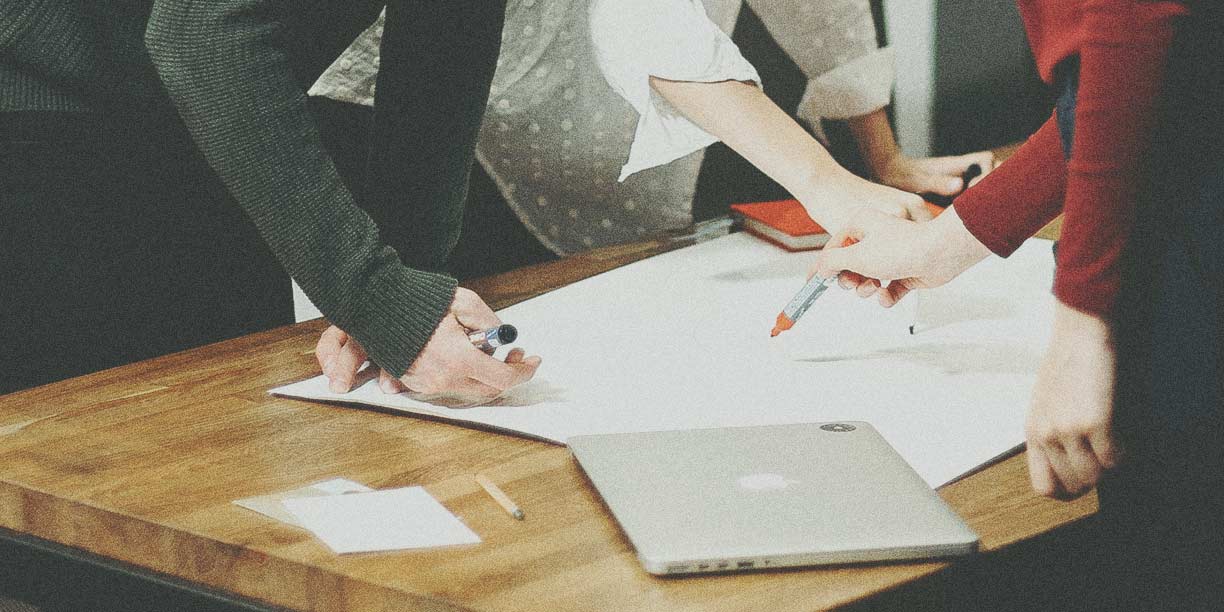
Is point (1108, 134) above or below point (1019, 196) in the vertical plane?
above

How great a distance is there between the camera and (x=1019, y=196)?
36.8 inches

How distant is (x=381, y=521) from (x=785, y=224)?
92 cm

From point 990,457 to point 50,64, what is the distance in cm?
88

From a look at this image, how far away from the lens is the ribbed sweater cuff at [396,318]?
35.2 inches

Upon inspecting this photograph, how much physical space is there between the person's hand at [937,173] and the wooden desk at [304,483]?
1057mm

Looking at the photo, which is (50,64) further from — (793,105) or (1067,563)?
(793,105)

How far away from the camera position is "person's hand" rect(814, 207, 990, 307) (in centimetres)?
101

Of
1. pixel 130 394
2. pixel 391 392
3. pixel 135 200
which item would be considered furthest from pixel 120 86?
pixel 391 392

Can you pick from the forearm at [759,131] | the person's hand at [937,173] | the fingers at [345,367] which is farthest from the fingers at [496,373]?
the person's hand at [937,173]

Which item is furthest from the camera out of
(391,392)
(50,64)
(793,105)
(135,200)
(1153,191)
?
(793,105)

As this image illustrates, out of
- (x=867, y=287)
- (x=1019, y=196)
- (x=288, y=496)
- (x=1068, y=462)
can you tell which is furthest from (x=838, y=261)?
(x=288, y=496)

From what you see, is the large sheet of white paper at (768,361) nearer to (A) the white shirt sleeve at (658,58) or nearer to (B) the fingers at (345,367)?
(B) the fingers at (345,367)

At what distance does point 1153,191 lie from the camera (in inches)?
23.6

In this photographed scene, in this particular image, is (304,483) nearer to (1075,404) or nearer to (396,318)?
(396,318)
